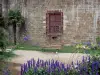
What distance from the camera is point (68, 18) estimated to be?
16672 millimetres

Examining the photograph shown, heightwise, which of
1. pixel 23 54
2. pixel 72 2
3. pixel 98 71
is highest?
pixel 72 2

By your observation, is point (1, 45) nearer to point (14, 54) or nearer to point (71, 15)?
point (14, 54)

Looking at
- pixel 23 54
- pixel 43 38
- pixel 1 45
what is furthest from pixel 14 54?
pixel 43 38

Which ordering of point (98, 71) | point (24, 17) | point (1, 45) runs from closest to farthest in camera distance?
point (98, 71), point (1, 45), point (24, 17)

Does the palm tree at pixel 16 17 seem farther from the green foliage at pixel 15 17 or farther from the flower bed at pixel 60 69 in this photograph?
the flower bed at pixel 60 69

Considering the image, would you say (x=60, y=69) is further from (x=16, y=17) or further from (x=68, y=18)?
(x=16, y=17)

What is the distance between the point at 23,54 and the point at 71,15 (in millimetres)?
4654

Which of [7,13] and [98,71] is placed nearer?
[98,71]

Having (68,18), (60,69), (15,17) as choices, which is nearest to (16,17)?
(15,17)

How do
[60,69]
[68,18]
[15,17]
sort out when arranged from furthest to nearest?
[15,17] < [68,18] < [60,69]

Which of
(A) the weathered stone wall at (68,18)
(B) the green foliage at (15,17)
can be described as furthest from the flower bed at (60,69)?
(B) the green foliage at (15,17)

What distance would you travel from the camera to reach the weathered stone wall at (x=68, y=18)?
16438 mm

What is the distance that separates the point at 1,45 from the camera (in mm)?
11070

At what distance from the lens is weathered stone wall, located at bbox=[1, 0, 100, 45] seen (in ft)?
53.9
